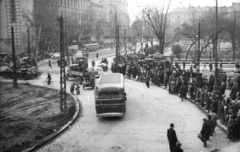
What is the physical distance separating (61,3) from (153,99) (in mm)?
59993

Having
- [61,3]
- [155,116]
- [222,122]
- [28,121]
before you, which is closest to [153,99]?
[155,116]

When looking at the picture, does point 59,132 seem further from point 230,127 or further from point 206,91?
point 206,91

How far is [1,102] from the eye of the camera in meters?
25.9

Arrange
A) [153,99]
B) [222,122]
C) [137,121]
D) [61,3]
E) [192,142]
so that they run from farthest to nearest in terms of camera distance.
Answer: [61,3] → [153,99] → [137,121] → [222,122] → [192,142]

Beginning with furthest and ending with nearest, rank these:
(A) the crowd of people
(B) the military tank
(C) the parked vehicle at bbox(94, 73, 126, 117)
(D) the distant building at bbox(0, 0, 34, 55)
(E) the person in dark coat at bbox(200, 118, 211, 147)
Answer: (D) the distant building at bbox(0, 0, 34, 55), (B) the military tank, (C) the parked vehicle at bbox(94, 73, 126, 117), (A) the crowd of people, (E) the person in dark coat at bbox(200, 118, 211, 147)

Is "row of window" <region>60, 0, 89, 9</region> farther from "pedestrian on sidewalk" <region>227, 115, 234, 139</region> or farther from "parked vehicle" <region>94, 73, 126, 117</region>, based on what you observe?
"pedestrian on sidewalk" <region>227, 115, 234, 139</region>

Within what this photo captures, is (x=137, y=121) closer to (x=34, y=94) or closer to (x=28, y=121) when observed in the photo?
(x=28, y=121)

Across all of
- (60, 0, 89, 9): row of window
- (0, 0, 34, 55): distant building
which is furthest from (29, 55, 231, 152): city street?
(60, 0, 89, 9): row of window

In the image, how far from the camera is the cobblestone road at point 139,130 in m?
13.7

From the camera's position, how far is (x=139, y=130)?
1608cm

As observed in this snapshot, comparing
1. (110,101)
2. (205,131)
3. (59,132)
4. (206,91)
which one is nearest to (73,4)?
(206,91)

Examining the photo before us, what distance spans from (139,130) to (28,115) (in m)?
8.57

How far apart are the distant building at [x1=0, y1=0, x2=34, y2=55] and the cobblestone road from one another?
1491 inches

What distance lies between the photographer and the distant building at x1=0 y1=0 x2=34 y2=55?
5628 centimetres
